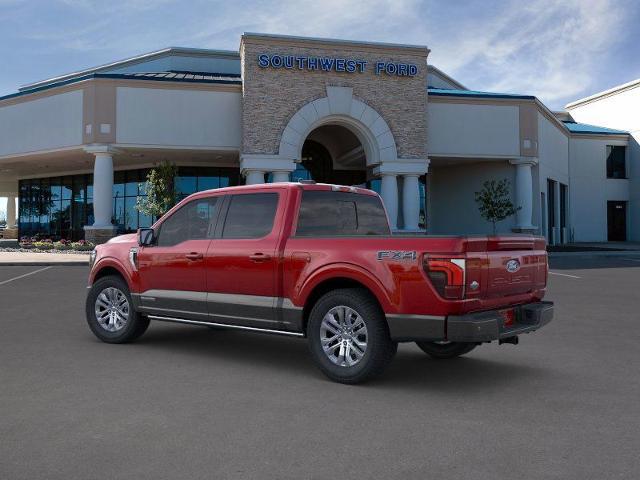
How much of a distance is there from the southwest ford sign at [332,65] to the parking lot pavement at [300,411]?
22.1m

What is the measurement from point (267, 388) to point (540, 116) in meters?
33.1

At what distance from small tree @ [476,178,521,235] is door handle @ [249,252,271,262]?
27.1m

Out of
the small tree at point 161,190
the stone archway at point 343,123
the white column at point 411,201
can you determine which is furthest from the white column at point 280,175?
the white column at point 411,201

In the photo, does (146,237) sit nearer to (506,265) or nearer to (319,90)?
(506,265)

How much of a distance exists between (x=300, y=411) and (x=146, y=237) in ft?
11.9

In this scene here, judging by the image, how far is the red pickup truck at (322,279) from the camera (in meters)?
5.37

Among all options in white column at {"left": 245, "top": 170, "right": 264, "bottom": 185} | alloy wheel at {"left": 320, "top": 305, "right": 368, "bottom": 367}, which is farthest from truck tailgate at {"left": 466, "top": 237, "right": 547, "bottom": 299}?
white column at {"left": 245, "top": 170, "right": 264, "bottom": 185}

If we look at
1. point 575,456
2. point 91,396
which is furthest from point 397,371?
point 91,396

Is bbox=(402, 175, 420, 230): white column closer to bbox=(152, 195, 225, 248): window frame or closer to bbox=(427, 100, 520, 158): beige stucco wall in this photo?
bbox=(427, 100, 520, 158): beige stucco wall

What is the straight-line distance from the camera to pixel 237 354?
7207 millimetres

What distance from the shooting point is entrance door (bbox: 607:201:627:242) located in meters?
44.9

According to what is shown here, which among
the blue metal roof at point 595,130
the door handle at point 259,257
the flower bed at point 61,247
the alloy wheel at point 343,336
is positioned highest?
the blue metal roof at point 595,130

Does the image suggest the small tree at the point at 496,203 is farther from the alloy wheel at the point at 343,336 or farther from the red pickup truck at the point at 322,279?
the alloy wheel at the point at 343,336

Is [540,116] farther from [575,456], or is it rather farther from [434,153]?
[575,456]
